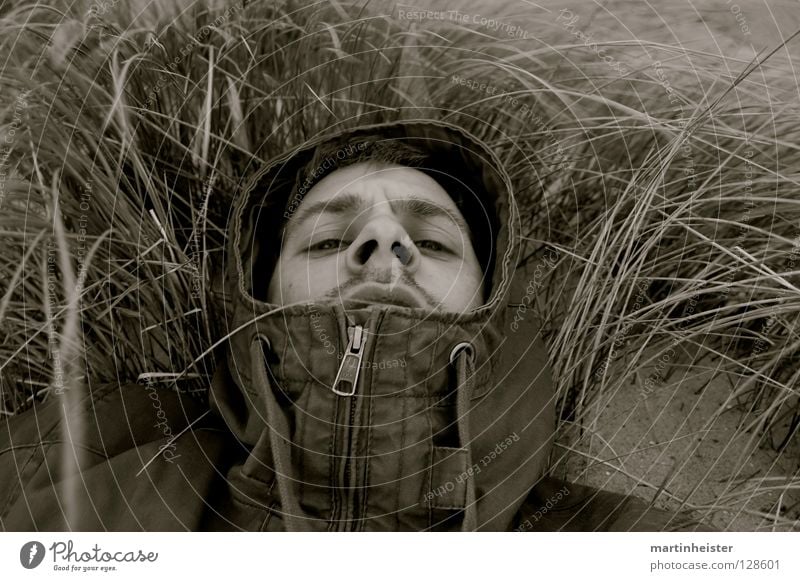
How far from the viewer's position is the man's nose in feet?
2.60

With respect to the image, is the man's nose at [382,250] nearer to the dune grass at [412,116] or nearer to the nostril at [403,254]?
the nostril at [403,254]

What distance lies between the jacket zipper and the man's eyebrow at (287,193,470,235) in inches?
7.3

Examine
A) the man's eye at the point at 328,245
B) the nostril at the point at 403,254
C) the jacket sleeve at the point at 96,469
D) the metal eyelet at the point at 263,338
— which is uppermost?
the man's eye at the point at 328,245

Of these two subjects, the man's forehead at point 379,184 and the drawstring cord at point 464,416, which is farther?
the man's forehead at point 379,184

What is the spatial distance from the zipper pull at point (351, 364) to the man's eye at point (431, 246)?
17 centimetres

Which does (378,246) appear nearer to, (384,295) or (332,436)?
(384,295)

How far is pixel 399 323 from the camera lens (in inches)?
28.9

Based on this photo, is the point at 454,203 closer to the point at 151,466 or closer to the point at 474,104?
the point at 474,104

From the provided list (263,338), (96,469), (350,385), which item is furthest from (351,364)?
(96,469)
